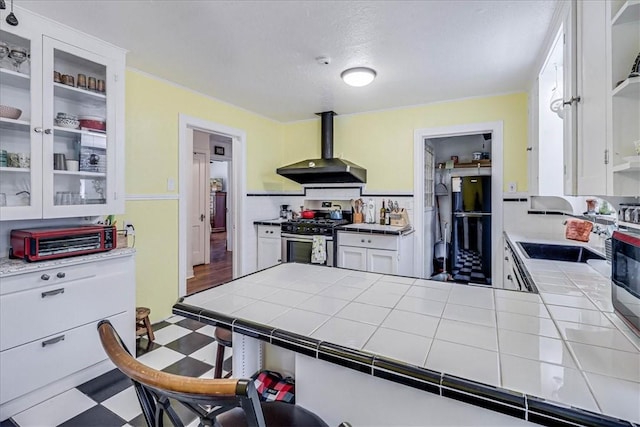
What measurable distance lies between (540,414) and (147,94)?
3310mm

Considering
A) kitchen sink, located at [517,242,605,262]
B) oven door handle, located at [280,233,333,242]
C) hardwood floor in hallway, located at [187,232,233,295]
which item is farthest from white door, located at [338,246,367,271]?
kitchen sink, located at [517,242,605,262]

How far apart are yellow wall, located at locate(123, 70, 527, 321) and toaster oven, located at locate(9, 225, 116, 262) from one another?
1.81 ft

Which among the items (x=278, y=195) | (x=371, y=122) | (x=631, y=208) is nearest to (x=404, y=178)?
(x=371, y=122)

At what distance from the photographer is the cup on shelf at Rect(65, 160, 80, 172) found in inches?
81.8

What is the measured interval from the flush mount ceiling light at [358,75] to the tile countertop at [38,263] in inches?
90.8

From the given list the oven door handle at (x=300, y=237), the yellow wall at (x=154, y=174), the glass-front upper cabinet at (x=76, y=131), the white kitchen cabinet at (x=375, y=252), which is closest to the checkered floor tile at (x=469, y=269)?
the white kitchen cabinet at (x=375, y=252)

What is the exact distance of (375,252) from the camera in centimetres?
330

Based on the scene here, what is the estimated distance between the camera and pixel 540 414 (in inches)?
23.0

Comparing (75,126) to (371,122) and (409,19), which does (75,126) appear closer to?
(409,19)

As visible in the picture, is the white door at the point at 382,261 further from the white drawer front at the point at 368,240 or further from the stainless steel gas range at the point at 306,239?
the stainless steel gas range at the point at 306,239

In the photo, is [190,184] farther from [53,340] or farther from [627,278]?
[627,278]

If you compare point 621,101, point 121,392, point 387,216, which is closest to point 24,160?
point 121,392

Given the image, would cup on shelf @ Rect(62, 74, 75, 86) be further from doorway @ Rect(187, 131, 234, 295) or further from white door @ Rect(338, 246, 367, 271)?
white door @ Rect(338, 246, 367, 271)

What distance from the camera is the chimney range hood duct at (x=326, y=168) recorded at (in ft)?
12.2
